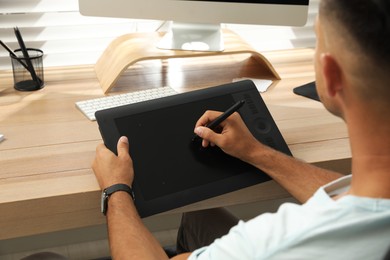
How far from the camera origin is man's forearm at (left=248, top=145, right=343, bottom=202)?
3.99 feet

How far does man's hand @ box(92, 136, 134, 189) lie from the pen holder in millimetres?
475

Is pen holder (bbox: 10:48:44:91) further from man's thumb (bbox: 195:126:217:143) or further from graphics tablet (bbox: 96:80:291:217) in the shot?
man's thumb (bbox: 195:126:217:143)

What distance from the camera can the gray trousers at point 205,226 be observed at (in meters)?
1.53

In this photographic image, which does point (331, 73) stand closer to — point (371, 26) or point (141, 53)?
point (371, 26)

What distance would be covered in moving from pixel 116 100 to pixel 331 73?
76cm

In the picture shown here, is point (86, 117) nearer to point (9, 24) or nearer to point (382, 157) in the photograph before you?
point (9, 24)

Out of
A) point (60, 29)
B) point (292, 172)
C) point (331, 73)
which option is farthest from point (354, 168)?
point (60, 29)

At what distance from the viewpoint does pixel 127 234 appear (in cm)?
107

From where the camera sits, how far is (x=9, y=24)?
179 cm

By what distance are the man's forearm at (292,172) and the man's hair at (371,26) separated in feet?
1.52

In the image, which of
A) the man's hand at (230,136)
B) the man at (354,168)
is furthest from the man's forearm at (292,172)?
the man at (354,168)

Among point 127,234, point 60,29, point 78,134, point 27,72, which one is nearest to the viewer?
A: point 127,234

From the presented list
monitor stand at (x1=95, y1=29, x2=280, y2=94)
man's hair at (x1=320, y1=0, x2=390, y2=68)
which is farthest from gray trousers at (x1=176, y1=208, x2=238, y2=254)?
man's hair at (x1=320, y1=0, x2=390, y2=68)

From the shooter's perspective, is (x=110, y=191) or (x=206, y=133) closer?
(x=110, y=191)
